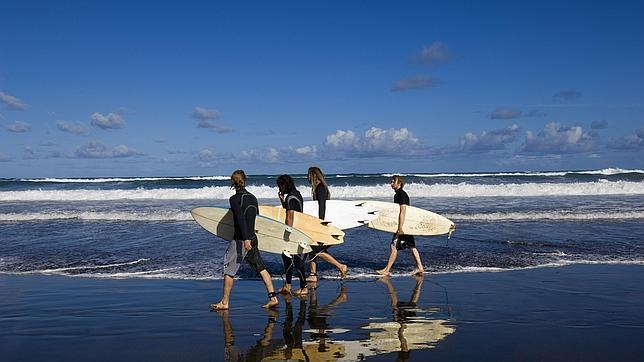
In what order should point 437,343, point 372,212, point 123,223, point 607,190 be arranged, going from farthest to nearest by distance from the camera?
point 607,190 < point 123,223 < point 372,212 < point 437,343

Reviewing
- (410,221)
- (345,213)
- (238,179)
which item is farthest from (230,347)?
(410,221)

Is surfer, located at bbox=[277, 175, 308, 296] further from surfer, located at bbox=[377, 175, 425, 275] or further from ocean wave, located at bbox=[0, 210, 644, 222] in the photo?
ocean wave, located at bbox=[0, 210, 644, 222]

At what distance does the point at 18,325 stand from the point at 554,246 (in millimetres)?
11127

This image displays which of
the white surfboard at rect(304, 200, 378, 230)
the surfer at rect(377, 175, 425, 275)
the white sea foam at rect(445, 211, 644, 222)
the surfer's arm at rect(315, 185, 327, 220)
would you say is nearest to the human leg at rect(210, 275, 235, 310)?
the surfer's arm at rect(315, 185, 327, 220)

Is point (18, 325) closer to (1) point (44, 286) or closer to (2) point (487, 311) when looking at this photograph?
(1) point (44, 286)

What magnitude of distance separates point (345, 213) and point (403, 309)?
12.9ft

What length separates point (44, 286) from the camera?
8.41 metres

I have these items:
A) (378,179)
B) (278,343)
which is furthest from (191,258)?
(378,179)

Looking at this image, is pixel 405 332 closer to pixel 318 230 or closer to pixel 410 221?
pixel 318 230

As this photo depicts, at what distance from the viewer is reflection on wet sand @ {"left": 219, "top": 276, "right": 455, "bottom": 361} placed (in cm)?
493

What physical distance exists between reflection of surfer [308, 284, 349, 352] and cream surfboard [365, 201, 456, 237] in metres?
2.72

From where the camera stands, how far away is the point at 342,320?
6.21 m

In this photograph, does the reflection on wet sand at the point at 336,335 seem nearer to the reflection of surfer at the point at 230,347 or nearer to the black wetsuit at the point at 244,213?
the reflection of surfer at the point at 230,347

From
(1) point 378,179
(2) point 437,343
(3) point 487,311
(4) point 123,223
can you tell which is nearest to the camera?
(2) point 437,343
